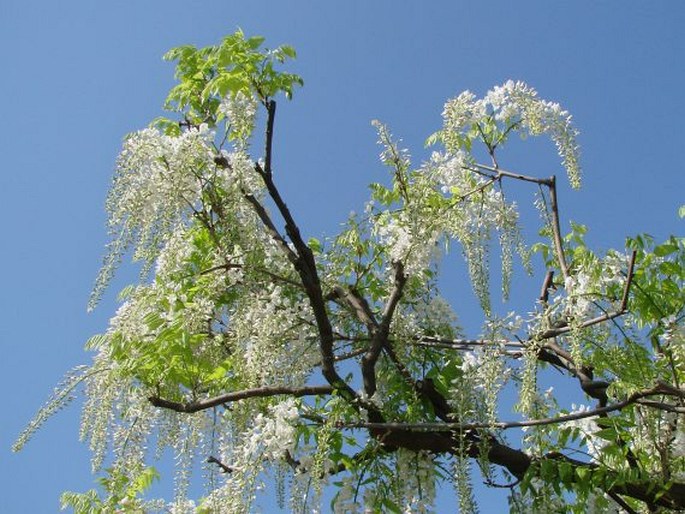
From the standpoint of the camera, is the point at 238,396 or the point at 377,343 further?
the point at 377,343

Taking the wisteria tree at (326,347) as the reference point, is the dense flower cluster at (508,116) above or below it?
above

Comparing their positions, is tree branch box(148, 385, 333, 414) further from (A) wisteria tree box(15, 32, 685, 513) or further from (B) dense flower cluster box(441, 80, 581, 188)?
(B) dense flower cluster box(441, 80, 581, 188)

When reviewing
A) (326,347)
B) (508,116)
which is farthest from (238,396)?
(508,116)

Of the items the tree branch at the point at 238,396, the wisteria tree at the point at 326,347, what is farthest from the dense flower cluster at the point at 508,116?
the tree branch at the point at 238,396

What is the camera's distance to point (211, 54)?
12.3 ft

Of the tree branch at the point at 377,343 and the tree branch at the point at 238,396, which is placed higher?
the tree branch at the point at 377,343

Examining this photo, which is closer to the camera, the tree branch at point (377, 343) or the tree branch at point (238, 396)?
the tree branch at point (238, 396)

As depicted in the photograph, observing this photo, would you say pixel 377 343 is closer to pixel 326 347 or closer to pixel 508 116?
pixel 326 347

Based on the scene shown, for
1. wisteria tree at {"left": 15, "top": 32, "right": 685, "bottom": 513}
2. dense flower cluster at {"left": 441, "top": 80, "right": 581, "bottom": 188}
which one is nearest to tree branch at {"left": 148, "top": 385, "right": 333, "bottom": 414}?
wisteria tree at {"left": 15, "top": 32, "right": 685, "bottom": 513}

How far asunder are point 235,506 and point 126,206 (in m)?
1.56

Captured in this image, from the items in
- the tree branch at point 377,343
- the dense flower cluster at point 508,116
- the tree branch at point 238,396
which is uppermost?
the dense flower cluster at point 508,116

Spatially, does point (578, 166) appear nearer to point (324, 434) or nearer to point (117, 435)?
point (324, 434)

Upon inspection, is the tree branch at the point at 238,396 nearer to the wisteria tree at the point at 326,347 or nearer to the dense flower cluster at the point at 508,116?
the wisteria tree at the point at 326,347

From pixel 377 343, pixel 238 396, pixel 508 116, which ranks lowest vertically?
pixel 238 396
